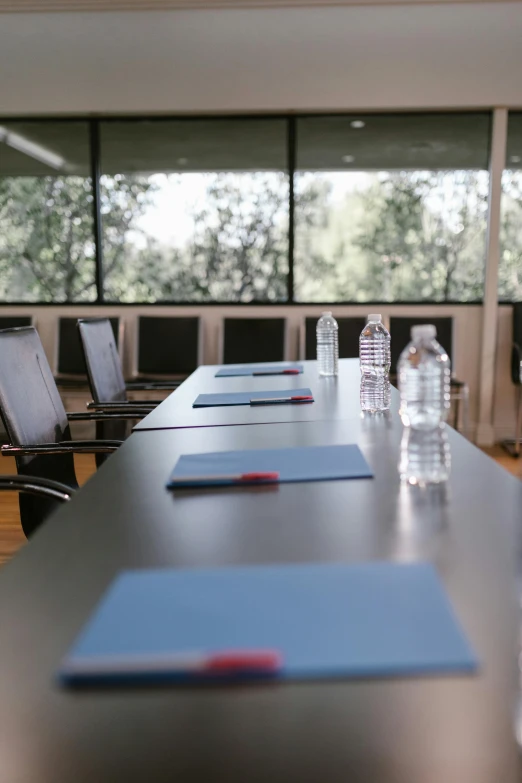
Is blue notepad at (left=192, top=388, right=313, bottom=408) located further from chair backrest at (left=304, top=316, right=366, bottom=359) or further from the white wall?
the white wall

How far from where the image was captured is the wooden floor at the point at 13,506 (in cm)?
301

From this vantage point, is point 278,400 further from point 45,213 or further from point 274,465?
point 45,213

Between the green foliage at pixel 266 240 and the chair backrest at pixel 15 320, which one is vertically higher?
the green foliage at pixel 266 240

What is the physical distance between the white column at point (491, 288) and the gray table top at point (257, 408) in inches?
92.6

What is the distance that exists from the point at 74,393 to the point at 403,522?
4082 mm

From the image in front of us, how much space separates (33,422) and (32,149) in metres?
3.75

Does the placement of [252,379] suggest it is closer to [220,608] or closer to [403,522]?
[403,522]

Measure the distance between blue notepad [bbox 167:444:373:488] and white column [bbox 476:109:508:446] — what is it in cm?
381

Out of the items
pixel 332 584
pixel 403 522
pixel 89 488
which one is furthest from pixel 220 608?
pixel 89 488

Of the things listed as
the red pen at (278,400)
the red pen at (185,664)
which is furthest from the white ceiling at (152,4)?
the red pen at (185,664)

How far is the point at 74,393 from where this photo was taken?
15.7 feet

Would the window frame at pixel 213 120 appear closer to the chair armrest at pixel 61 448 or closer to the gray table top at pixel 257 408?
the gray table top at pixel 257 408

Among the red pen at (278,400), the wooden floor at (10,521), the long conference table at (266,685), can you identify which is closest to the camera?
the long conference table at (266,685)

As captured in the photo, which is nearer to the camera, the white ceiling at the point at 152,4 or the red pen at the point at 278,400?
the red pen at the point at 278,400
